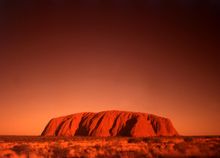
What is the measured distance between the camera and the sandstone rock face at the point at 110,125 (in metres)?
87.0

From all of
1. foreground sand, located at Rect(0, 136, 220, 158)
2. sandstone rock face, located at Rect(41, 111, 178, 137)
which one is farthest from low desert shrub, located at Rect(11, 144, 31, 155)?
A: sandstone rock face, located at Rect(41, 111, 178, 137)

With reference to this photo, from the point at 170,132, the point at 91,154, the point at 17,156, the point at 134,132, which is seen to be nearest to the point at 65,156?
the point at 91,154

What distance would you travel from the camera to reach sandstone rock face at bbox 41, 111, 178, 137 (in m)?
87.0

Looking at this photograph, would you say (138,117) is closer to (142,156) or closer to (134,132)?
(134,132)

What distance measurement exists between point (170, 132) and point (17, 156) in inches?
2961

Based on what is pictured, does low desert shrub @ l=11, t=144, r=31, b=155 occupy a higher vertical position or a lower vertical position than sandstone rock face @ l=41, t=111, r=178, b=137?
higher

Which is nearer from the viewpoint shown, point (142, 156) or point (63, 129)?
point (142, 156)

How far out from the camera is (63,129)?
96188 millimetres

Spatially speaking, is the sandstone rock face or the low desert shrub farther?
the sandstone rock face

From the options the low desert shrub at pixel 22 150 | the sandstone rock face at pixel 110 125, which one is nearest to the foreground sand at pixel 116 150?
the low desert shrub at pixel 22 150

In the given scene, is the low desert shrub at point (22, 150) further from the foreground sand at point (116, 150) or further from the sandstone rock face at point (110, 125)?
the sandstone rock face at point (110, 125)

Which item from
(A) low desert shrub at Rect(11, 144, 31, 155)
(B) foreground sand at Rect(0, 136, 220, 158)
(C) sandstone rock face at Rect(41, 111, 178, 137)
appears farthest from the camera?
(C) sandstone rock face at Rect(41, 111, 178, 137)

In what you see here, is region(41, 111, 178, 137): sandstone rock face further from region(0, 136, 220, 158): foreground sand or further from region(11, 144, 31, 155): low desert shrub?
region(11, 144, 31, 155): low desert shrub

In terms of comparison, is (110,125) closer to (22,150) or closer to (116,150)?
(22,150)
